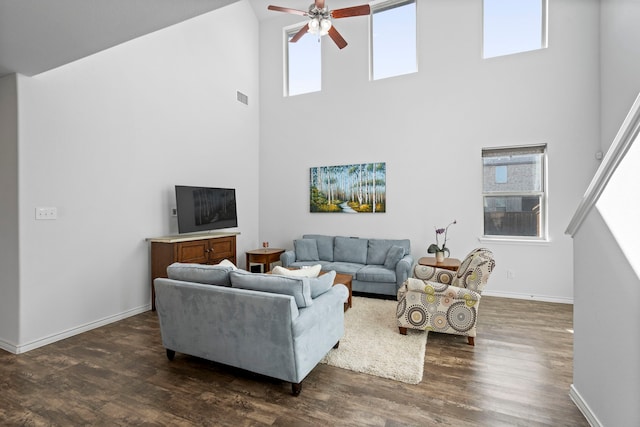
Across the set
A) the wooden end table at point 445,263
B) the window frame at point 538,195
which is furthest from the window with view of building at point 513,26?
the wooden end table at point 445,263

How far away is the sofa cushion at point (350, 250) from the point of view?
5191 mm

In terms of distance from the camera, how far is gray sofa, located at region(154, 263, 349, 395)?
217 centimetres

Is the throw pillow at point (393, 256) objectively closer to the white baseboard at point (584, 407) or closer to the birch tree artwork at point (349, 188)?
the birch tree artwork at point (349, 188)

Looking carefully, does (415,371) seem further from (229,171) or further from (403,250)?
(229,171)

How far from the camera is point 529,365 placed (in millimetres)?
2633

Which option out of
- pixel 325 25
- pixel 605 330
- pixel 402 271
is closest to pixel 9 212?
pixel 325 25

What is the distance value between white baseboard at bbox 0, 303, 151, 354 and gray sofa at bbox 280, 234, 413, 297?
2147mm

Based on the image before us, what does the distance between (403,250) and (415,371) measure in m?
2.40

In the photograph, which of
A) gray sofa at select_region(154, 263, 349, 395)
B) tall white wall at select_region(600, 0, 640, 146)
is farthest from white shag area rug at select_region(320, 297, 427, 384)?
tall white wall at select_region(600, 0, 640, 146)

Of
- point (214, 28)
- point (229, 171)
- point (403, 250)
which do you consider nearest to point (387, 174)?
point (403, 250)

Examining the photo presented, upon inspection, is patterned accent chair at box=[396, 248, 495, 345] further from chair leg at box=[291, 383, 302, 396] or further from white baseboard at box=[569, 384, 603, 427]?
chair leg at box=[291, 383, 302, 396]

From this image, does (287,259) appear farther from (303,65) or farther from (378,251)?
(303,65)

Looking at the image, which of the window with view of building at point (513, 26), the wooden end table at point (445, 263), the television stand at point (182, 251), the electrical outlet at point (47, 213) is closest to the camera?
the electrical outlet at point (47, 213)

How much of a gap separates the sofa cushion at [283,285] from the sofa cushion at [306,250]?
2947mm
